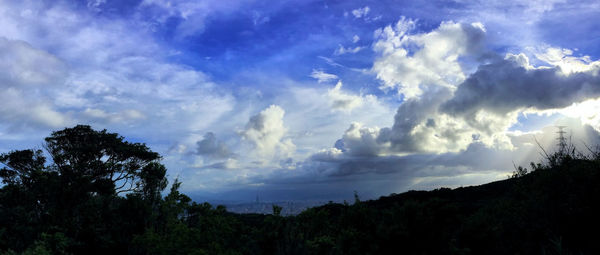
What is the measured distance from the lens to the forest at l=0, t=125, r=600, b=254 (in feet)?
30.3

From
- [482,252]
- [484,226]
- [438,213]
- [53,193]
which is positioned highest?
[53,193]

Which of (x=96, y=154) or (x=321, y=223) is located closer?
(x=321, y=223)

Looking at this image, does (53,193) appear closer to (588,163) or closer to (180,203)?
(180,203)

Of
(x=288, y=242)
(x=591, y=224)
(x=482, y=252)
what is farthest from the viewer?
(x=591, y=224)

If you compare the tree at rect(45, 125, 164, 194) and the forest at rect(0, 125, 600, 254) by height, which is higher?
the tree at rect(45, 125, 164, 194)

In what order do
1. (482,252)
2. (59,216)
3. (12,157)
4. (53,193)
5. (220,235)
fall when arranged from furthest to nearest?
(12,157) → (53,193) → (59,216) → (482,252) → (220,235)

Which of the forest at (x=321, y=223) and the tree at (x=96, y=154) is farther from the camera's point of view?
the tree at (x=96, y=154)

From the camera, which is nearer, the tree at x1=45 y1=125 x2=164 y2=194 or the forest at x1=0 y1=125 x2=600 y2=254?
the forest at x1=0 y1=125 x2=600 y2=254

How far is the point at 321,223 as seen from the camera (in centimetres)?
1067

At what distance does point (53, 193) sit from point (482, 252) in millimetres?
28020

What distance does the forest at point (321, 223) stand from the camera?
925cm

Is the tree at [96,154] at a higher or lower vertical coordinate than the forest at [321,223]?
Answer: higher

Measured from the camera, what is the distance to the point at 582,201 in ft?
46.6

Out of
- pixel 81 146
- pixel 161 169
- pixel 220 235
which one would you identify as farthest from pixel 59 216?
pixel 220 235
